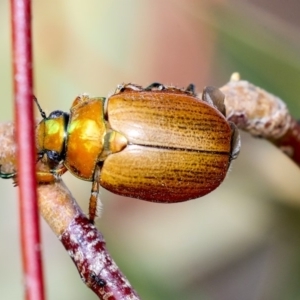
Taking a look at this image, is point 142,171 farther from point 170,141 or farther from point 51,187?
point 51,187

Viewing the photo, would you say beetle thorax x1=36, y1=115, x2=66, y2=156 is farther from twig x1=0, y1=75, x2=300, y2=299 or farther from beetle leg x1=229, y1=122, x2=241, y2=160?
beetle leg x1=229, y1=122, x2=241, y2=160

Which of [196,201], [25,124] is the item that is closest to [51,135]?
[25,124]

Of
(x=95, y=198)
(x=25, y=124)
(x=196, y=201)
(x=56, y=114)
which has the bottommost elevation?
(x=196, y=201)

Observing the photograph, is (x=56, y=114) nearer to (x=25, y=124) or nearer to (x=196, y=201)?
(x=25, y=124)

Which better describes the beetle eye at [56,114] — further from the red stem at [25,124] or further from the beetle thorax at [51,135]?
the red stem at [25,124]

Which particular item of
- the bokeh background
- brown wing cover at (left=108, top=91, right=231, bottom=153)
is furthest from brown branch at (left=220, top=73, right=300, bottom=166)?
the bokeh background

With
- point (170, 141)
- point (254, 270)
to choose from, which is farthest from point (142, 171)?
point (254, 270)
